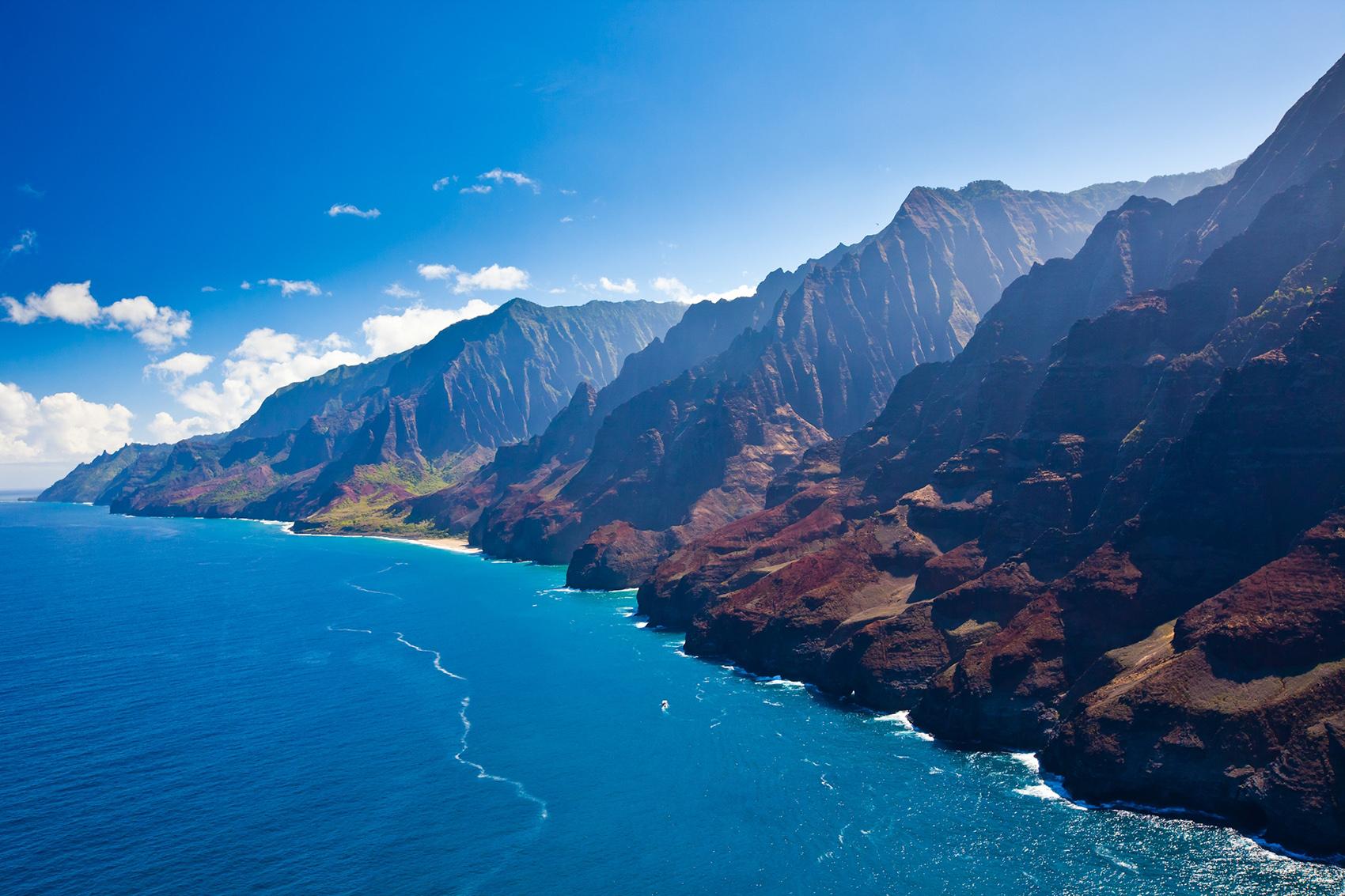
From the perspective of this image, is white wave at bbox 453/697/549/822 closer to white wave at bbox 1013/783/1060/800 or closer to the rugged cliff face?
white wave at bbox 1013/783/1060/800


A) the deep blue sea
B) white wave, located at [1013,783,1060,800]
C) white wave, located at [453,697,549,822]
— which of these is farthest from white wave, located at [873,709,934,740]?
white wave, located at [453,697,549,822]

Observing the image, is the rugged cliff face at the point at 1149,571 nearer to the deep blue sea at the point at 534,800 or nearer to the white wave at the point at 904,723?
the white wave at the point at 904,723

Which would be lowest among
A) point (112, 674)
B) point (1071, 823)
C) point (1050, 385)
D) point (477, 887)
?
point (1071, 823)

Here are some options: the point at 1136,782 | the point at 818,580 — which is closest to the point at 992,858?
the point at 1136,782

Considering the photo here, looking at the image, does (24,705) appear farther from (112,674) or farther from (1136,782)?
(1136,782)

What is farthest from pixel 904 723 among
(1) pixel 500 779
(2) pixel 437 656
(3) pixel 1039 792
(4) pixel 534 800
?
(2) pixel 437 656

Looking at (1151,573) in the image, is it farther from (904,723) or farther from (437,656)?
(437,656)

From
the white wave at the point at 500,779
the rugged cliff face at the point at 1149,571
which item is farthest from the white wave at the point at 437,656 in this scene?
the rugged cliff face at the point at 1149,571
